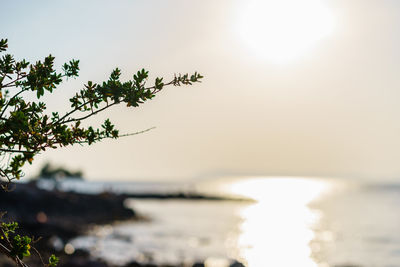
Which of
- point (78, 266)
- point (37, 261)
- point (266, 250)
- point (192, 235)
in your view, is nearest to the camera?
point (78, 266)

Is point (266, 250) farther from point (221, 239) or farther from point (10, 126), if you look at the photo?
point (10, 126)

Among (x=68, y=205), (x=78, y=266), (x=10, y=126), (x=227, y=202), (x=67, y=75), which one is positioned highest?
(x=227, y=202)

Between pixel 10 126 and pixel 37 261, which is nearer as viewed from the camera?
pixel 10 126

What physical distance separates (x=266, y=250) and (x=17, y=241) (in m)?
38.6

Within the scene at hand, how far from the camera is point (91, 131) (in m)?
5.81

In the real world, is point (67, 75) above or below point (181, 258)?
above

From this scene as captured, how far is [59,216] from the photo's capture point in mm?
57250

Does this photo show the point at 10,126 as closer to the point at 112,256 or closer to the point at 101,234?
the point at 112,256

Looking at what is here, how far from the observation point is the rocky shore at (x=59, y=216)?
1146 inches

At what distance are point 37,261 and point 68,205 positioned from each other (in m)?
36.6

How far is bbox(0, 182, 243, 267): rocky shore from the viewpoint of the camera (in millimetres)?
29100

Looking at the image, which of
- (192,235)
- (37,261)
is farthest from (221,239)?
(37,261)

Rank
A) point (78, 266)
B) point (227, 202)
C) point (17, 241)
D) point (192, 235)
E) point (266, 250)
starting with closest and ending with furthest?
point (17, 241) → point (78, 266) → point (266, 250) → point (192, 235) → point (227, 202)

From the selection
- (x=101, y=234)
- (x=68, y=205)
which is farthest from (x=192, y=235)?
(x=68, y=205)
